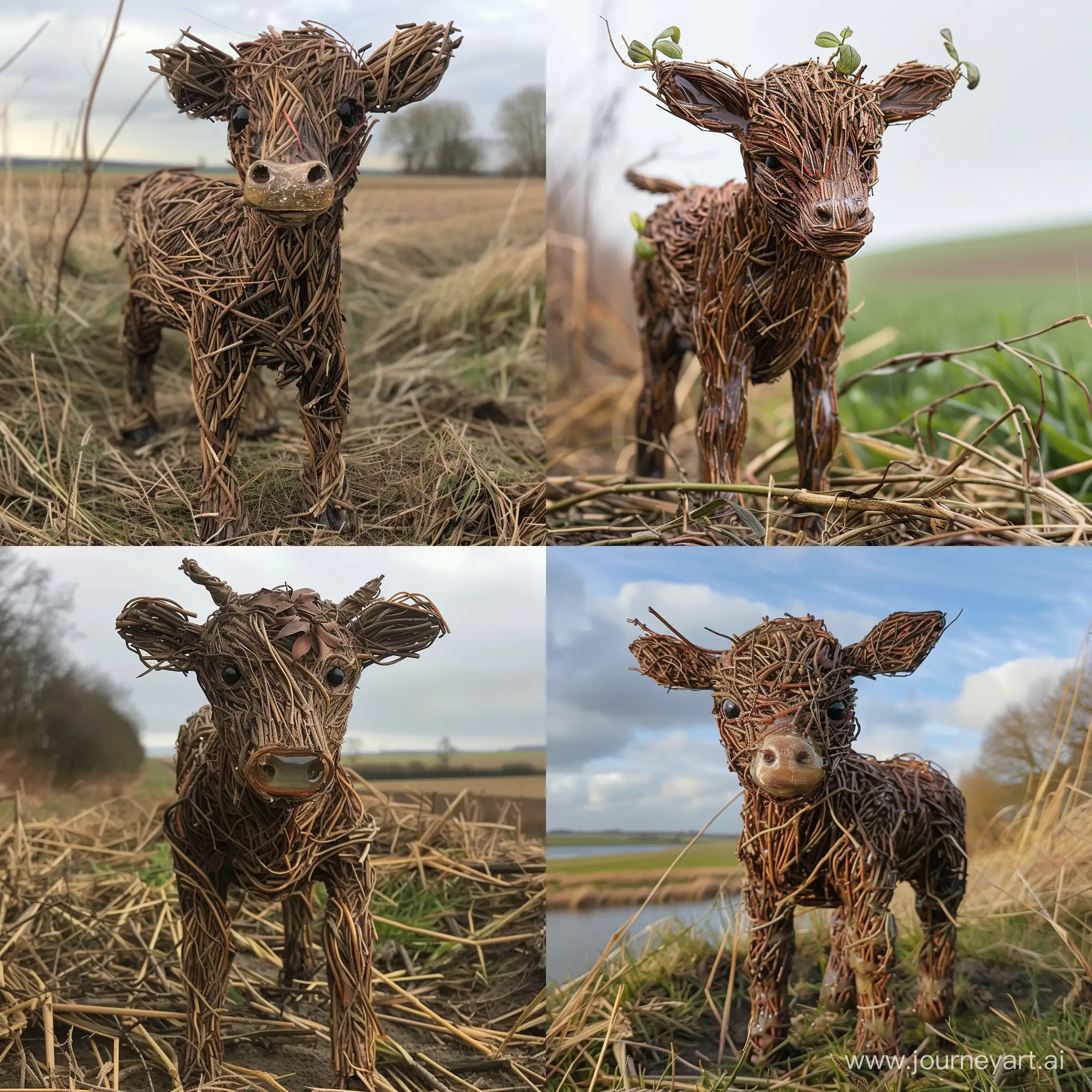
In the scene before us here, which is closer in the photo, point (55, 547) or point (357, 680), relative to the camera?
point (357, 680)

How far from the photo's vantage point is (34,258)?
125 inches

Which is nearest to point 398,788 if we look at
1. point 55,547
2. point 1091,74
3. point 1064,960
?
point 55,547

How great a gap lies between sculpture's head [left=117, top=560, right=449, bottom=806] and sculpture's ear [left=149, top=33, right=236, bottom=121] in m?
0.90

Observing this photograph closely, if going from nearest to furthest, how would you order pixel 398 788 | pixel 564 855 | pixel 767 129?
pixel 767 129, pixel 564 855, pixel 398 788

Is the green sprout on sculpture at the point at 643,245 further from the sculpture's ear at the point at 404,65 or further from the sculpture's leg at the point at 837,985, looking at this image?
the sculpture's leg at the point at 837,985

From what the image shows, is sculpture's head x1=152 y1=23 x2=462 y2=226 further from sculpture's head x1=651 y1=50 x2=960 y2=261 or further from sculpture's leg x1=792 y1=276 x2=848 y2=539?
sculpture's leg x1=792 y1=276 x2=848 y2=539

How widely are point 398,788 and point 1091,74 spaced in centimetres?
258

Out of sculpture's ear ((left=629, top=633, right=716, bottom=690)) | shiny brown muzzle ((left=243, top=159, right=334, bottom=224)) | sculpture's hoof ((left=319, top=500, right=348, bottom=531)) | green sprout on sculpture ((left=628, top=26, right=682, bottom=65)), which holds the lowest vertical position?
sculpture's ear ((left=629, top=633, right=716, bottom=690))

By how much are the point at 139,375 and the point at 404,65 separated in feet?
3.57

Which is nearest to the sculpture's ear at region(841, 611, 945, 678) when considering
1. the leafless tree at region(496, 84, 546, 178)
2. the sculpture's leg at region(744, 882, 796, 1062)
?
the sculpture's leg at region(744, 882, 796, 1062)

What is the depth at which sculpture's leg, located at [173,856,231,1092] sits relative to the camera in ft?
7.00

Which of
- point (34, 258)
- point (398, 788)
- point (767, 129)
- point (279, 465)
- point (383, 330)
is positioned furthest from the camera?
point (383, 330)

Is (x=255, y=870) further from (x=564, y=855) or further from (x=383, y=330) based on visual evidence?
(x=383, y=330)

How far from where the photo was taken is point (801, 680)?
2.13 m
